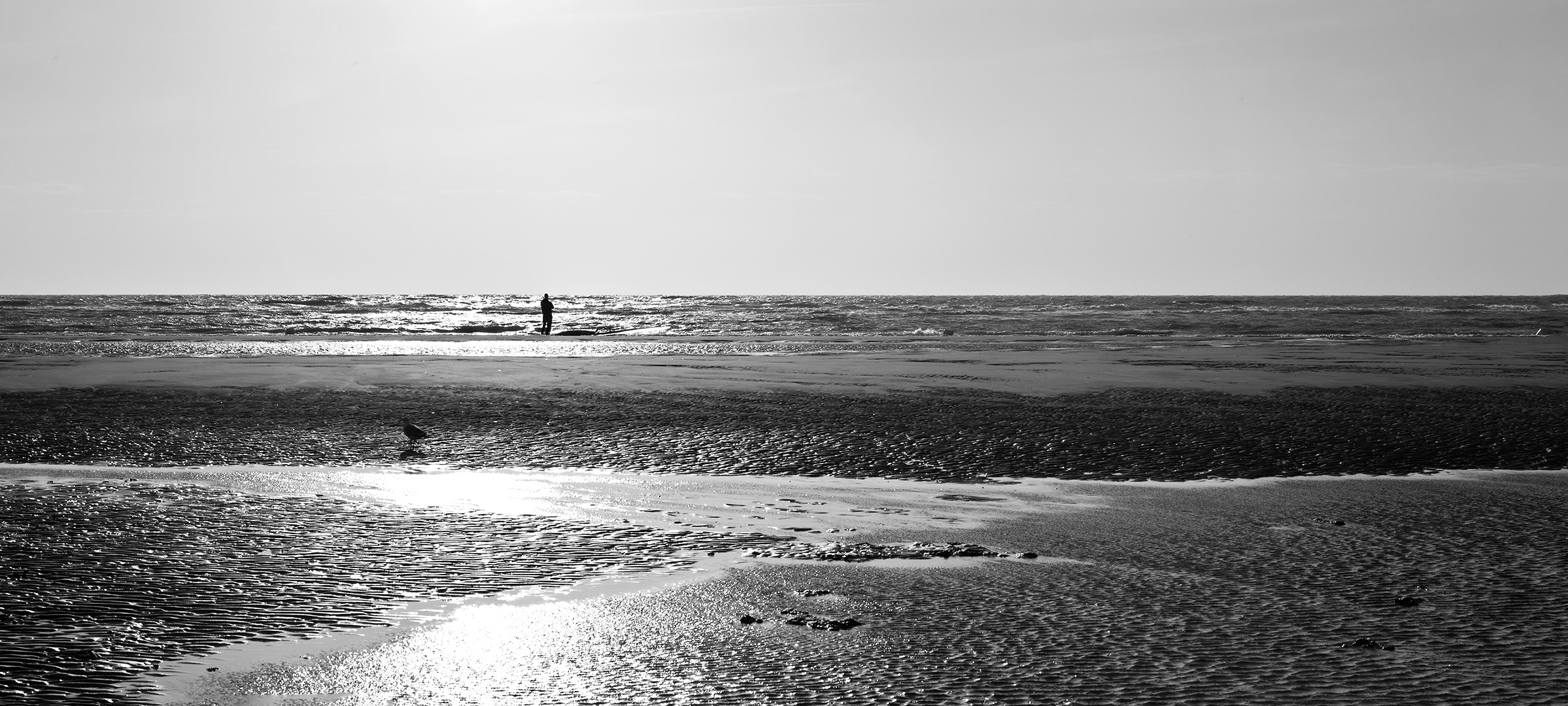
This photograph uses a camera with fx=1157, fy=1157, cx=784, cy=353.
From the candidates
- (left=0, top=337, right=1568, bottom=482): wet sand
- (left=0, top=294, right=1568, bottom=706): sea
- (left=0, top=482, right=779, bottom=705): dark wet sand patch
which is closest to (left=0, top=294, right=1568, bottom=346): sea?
(left=0, top=337, right=1568, bottom=482): wet sand

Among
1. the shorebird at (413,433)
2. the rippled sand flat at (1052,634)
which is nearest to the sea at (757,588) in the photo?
the rippled sand flat at (1052,634)

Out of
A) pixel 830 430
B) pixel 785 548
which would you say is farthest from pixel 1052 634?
pixel 830 430

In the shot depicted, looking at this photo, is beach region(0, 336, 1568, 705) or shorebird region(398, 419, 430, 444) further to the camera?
shorebird region(398, 419, 430, 444)

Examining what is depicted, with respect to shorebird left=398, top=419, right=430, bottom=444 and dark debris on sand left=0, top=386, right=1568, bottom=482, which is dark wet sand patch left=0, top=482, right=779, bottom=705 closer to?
dark debris on sand left=0, top=386, right=1568, bottom=482

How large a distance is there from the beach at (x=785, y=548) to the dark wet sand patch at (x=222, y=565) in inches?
1.4

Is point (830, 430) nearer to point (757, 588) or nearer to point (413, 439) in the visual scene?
point (413, 439)

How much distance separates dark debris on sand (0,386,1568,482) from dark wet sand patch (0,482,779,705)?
2.67 metres

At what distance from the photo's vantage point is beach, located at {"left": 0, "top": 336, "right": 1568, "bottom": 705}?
17.0 feet

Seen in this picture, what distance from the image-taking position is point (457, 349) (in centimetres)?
3086

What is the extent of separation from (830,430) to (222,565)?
7814 millimetres

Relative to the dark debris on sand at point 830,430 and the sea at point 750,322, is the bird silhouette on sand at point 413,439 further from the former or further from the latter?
the sea at point 750,322

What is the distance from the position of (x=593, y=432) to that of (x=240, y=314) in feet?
191

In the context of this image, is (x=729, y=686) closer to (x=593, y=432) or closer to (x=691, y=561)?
(x=691, y=561)

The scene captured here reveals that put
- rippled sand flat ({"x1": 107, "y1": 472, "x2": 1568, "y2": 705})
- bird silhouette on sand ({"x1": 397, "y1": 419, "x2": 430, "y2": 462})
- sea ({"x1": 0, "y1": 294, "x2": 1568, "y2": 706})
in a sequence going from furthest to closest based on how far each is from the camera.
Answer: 1. bird silhouette on sand ({"x1": 397, "y1": 419, "x2": 430, "y2": 462})
2. sea ({"x1": 0, "y1": 294, "x2": 1568, "y2": 706})
3. rippled sand flat ({"x1": 107, "y1": 472, "x2": 1568, "y2": 705})
